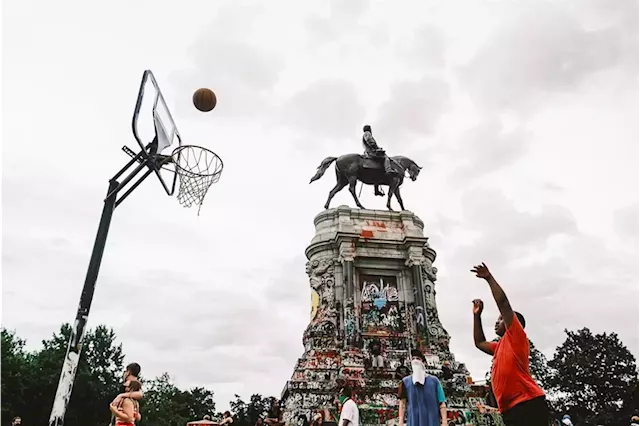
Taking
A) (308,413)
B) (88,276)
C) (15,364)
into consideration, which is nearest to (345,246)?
(308,413)

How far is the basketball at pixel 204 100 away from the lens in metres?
11.5

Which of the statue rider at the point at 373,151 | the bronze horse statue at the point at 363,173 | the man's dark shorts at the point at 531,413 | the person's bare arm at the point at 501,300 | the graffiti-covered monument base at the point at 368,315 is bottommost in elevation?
the man's dark shorts at the point at 531,413

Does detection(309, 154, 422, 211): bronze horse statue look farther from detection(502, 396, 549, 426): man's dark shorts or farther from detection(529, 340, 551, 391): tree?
detection(529, 340, 551, 391): tree

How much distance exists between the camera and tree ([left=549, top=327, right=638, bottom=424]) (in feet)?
148

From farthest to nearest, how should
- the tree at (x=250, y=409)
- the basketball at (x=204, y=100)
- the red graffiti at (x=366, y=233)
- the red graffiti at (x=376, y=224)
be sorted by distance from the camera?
the tree at (x=250, y=409)
the red graffiti at (x=376, y=224)
the red graffiti at (x=366, y=233)
the basketball at (x=204, y=100)

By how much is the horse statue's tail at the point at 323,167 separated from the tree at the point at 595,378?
1380 inches

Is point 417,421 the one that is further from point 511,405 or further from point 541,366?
point 541,366

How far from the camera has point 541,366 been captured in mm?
55438

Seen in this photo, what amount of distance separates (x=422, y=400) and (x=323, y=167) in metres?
17.9

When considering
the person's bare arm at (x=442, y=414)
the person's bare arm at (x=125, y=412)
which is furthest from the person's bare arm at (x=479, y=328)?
the person's bare arm at (x=125, y=412)

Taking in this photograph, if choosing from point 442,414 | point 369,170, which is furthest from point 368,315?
point 442,414

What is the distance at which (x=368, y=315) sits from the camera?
820 inches

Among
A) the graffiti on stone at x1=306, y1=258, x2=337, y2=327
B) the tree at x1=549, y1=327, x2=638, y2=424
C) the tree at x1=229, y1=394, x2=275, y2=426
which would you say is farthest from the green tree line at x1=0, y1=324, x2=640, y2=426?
the graffiti on stone at x1=306, y1=258, x2=337, y2=327

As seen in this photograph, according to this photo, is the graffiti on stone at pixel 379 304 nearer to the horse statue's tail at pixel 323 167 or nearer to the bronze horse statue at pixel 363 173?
the bronze horse statue at pixel 363 173
